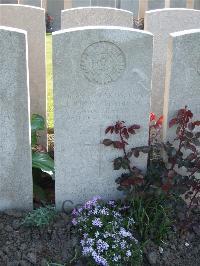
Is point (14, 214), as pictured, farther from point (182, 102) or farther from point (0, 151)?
point (182, 102)

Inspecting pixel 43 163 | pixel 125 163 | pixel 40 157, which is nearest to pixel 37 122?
A: pixel 40 157

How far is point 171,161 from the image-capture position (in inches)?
146

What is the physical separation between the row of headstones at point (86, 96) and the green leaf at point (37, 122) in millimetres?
856

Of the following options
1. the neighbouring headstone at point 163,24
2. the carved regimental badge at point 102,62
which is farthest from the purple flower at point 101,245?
the neighbouring headstone at point 163,24

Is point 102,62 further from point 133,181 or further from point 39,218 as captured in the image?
point 39,218

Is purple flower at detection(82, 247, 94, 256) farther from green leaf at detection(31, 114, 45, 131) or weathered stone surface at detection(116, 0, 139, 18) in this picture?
weathered stone surface at detection(116, 0, 139, 18)

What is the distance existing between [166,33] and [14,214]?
98.0 inches

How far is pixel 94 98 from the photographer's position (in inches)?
142

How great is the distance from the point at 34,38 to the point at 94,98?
1.57 m

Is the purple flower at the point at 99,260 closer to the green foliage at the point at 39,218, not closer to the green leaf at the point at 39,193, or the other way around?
the green foliage at the point at 39,218

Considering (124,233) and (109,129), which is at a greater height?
(109,129)

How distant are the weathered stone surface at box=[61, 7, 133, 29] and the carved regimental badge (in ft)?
5.27

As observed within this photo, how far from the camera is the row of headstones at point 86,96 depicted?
342 cm

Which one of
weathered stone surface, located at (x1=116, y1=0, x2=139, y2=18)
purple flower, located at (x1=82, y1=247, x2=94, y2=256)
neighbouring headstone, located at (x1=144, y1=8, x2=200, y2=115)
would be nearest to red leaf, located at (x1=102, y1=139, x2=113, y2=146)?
purple flower, located at (x1=82, y1=247, x2=94, y2=256)
